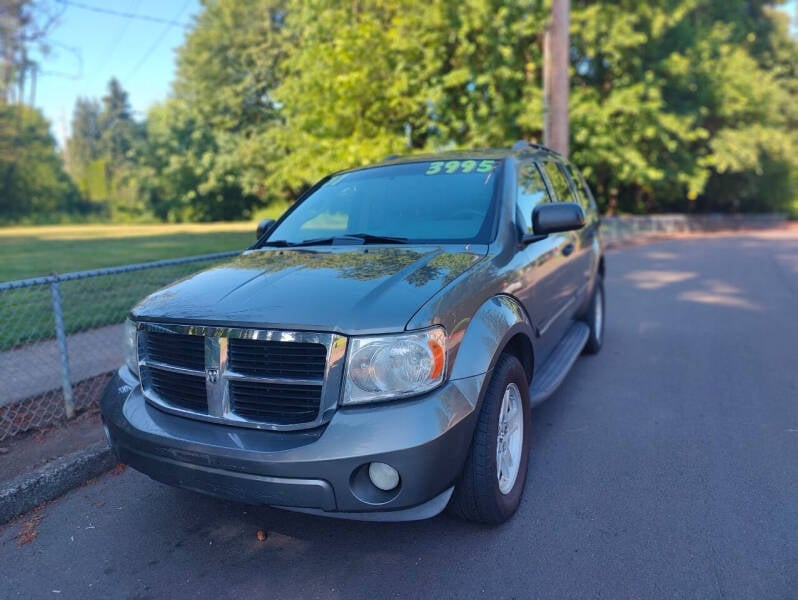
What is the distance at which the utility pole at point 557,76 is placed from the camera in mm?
11656

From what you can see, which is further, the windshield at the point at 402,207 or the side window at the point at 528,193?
the side window at the point at 528,193

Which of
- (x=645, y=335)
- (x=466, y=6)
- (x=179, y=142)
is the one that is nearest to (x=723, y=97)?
(x=466, y=6)

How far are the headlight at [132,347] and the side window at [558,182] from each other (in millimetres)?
3353

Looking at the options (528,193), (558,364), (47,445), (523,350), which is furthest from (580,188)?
(47,445)

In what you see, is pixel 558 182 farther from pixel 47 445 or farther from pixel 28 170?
pixel 28 170

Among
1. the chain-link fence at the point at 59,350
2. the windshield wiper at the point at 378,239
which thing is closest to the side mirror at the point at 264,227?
the chain-link fence at the point at 59,350

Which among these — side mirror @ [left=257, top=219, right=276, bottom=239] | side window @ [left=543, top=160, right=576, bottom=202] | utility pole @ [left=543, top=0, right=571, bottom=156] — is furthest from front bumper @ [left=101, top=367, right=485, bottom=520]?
utility pole @ [left=543, top=0, right=571, bottom=156]

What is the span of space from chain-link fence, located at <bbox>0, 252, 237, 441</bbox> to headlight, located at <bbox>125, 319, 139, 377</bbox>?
1281 mm

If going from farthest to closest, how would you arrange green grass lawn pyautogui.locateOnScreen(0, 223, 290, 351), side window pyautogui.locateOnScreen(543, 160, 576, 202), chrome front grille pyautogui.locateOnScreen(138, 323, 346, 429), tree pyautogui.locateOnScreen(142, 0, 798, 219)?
tree pyautogui.locateOnScreen(142, 0, 798, 219) < green grass lawn pyautogui.locateOnScreen(0, 223, 290, 351) < side window pyautogui.locateOnScreen(543, 160, 576, 202) < chrome front grille pyautogui.locateOnScreen(138, 323, 346, 429)

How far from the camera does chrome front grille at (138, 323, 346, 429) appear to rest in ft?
7.95

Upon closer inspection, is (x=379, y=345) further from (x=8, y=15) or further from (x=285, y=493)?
Result: (x=8, y=15)

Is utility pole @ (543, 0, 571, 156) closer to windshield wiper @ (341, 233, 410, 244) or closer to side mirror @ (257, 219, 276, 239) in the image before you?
side mirror @ (257, 219, 276, 239)

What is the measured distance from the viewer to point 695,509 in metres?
3.03

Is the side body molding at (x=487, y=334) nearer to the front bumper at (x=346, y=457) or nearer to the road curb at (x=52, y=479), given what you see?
the front bumper at (x=346, y=457)
